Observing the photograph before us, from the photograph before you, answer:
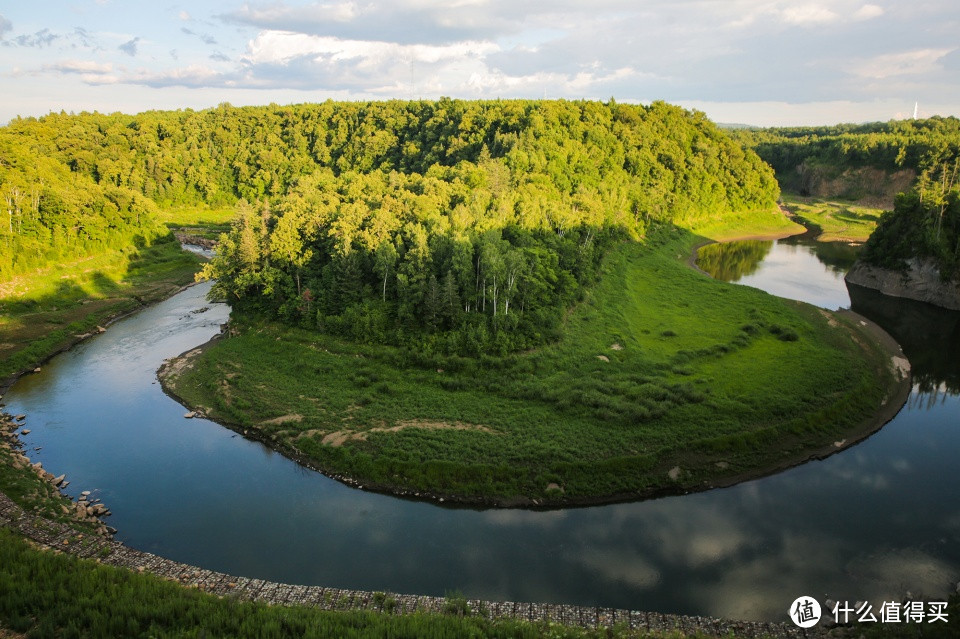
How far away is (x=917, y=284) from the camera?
59.9 m

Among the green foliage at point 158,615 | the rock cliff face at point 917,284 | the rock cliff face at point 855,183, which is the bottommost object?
the green foliage at point 158,615

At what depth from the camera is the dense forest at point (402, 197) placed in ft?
147

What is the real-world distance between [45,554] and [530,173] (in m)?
60.0

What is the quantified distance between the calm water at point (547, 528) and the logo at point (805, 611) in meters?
0.39

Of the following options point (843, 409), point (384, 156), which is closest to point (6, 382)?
point (843, 409)

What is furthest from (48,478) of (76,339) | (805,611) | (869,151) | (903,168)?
(869,151)

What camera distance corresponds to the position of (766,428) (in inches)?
1298

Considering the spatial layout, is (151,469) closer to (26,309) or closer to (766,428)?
(26,309)

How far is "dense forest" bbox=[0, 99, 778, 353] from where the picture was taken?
4472 centimetres

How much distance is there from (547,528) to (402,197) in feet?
116

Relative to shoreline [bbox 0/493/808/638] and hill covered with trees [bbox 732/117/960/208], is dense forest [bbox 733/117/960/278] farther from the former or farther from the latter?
shoreline [bbox 0/493/808/638]

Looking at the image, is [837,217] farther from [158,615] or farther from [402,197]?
[158,615]

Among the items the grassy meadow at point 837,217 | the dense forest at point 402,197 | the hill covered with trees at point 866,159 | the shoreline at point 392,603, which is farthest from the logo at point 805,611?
the hill covered with trees at point 866,159

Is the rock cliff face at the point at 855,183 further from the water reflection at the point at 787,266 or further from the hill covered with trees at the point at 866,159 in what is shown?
the water reflection at the point at 787,266
